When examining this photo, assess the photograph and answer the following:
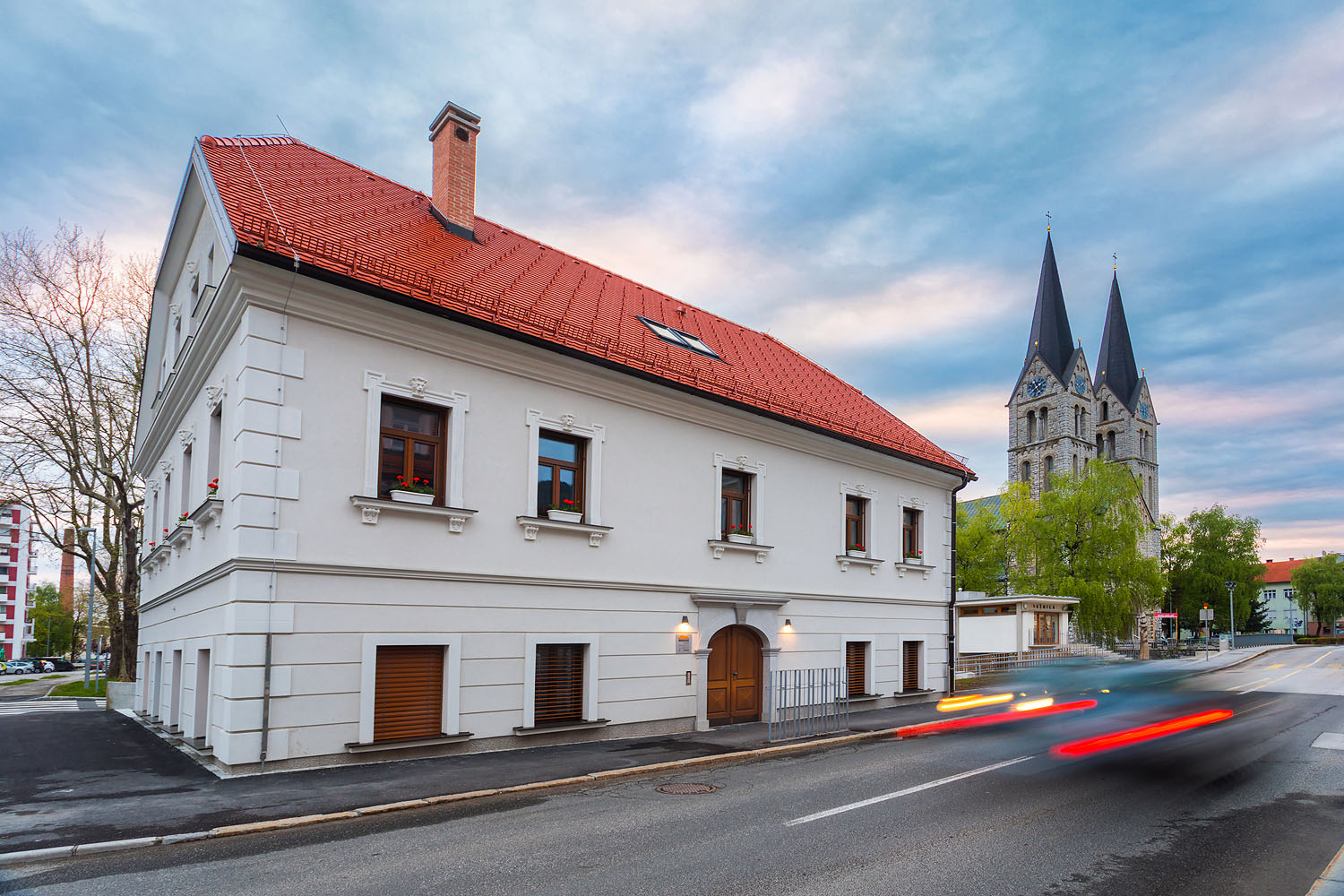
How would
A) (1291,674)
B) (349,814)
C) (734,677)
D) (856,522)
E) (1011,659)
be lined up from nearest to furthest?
(349,814) < (734,677) < (856,522) < (1291,674) < (1011,659)

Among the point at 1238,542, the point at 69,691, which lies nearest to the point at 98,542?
the point at 69,691

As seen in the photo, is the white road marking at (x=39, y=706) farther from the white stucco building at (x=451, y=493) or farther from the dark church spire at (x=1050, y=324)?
the dark church spire at (x=1050, y=324)

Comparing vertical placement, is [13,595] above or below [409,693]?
below

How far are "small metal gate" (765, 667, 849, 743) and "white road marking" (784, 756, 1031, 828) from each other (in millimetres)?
3450

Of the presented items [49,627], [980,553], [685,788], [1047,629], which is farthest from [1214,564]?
[49,627]

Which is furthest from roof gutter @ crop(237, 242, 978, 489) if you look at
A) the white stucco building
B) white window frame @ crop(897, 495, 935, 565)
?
white window frame @ crop(897, 495, 935, 565)

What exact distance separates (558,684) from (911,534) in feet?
42.2

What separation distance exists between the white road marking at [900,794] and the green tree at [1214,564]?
8585cm

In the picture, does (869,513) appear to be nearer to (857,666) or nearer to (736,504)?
(857,666)

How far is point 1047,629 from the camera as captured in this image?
142ft

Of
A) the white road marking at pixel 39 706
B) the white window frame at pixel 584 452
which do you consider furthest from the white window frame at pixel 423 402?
the white road marking at pixel 39 706

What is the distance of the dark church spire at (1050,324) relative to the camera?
90000 mm

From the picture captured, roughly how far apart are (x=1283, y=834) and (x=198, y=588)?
1517cm

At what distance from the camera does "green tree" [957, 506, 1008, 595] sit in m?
58.4
